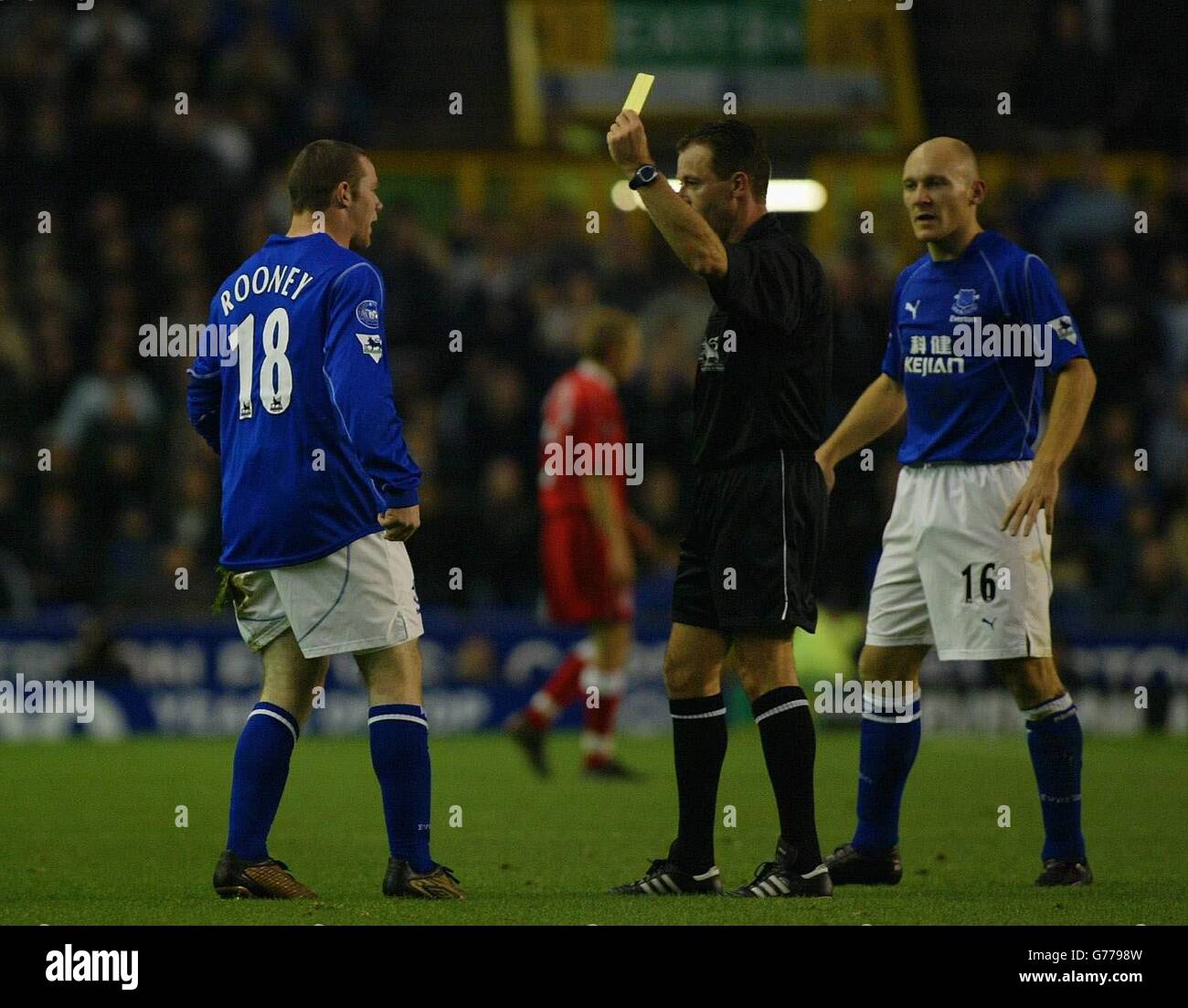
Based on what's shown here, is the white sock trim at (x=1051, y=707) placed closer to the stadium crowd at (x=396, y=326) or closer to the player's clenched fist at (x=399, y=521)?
the player's clenched fist at (x=399, y=521)

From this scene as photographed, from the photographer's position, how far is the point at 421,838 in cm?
627

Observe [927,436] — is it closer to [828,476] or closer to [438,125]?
[828,476]

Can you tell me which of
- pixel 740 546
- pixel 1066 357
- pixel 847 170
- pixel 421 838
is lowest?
pixel 421 838

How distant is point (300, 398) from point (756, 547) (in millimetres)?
1427

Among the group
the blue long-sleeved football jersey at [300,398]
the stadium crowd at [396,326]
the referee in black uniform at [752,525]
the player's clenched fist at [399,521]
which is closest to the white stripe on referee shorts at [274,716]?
the blue long-sleeved football jersey at [300,398]

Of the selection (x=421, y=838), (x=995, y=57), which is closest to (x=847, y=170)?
(x=995, y=57)

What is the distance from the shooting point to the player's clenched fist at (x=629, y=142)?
19.4ft

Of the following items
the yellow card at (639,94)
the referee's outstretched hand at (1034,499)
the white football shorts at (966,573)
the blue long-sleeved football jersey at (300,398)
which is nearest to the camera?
the yellow card at (639,94)

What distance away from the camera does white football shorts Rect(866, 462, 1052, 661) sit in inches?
267

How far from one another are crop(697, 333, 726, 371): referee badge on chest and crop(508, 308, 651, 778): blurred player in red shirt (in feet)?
14.8

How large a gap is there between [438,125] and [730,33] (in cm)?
311

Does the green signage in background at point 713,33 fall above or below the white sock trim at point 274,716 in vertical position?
above

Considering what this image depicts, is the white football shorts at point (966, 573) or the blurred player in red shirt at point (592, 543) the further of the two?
the blurred player in red shirt at point (592, 543)

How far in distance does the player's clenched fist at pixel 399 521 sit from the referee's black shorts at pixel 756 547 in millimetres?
909
